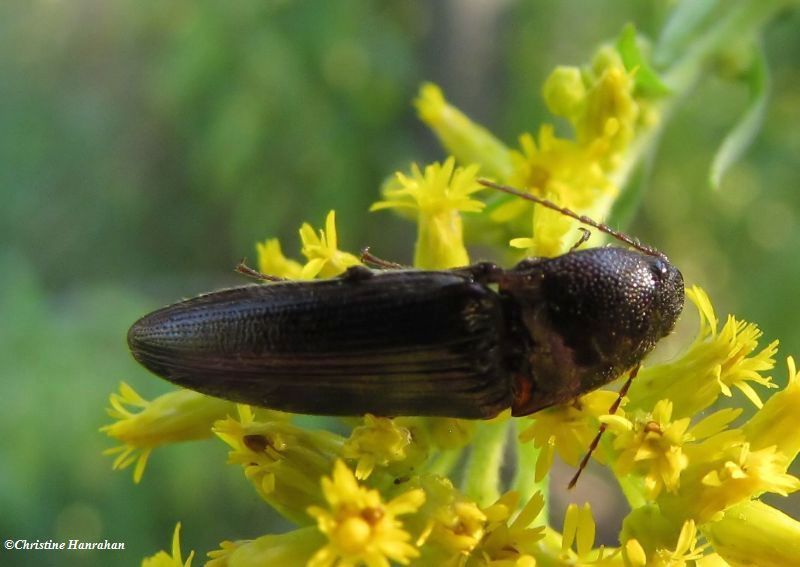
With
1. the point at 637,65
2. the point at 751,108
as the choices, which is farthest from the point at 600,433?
the point at 751,108

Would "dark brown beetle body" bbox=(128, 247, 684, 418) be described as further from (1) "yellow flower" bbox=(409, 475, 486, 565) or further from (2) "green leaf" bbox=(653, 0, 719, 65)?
(2) "green leaf" bbox=(653, 0, 719, 65)

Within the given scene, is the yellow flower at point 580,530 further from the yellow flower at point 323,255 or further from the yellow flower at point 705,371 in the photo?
the yellow flower at point 323,255

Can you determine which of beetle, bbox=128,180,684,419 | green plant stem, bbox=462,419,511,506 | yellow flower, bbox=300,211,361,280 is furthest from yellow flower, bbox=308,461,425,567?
yellow flower, bbox=300,211,361,280

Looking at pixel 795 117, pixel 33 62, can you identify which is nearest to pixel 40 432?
pixel 795 117

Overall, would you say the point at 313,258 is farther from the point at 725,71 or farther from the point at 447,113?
the point at 725,71

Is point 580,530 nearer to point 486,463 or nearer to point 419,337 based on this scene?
point 486,463

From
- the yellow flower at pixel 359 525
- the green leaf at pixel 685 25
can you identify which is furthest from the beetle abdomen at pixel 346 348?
the green leaf at pixel 685 25

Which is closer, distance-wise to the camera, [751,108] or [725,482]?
[725,482]
